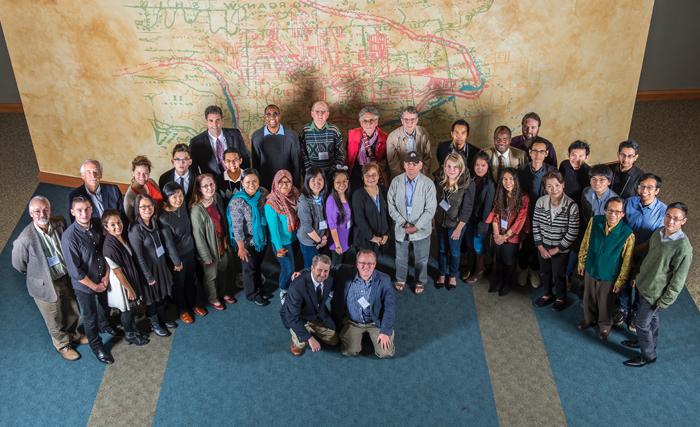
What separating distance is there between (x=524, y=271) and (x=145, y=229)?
3713 millimetres

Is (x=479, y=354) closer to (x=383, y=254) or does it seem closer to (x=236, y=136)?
(x=383, y=254)

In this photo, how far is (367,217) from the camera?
648 centimetres

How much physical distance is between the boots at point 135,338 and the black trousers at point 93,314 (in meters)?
0.22

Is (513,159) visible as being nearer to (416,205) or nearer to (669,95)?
(416,205)

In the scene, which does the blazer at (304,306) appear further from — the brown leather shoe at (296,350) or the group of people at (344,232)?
the brown leather shoe at (296,350)

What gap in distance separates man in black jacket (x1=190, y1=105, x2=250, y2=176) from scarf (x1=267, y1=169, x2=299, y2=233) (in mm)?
901

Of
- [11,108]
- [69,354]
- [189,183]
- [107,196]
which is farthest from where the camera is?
[11,108]

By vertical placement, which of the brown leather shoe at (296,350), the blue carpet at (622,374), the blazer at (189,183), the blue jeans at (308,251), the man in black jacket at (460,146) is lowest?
the blue carpet at (622,374)

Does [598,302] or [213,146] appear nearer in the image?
[598,302]

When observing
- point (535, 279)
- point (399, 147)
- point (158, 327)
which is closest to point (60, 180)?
point (158, 327)

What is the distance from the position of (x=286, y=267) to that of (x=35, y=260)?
224 cm

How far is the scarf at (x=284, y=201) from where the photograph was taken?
6.23 meters

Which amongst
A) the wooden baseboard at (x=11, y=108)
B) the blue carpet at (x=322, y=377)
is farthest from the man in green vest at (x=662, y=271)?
the wooden baseboard at (x=11, y=108)

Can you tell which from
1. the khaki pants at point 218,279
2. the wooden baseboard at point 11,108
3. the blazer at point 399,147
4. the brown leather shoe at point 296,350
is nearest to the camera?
the brown leather shoe at point 296,350
